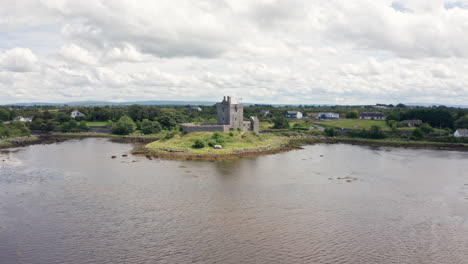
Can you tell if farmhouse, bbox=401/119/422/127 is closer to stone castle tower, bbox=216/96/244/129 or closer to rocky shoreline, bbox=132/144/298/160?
rocky shoreline, bbox=132/144/298/160

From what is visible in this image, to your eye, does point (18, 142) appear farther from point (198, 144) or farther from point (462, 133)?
point (462, 133)

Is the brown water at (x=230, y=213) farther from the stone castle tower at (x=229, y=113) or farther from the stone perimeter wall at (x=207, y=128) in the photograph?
the stone castle tower at (x=229, y=113)

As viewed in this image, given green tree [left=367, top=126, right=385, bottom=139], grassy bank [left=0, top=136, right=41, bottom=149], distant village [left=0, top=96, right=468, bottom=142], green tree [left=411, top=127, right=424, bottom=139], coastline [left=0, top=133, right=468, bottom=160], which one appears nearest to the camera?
coastline [left=0, top=133, right=468, bottom=160]

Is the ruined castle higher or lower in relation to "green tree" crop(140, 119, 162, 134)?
higher

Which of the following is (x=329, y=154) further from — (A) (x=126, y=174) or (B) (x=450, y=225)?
(A) (x=126, y=174)

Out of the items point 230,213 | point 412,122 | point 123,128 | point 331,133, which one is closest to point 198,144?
point 230,213

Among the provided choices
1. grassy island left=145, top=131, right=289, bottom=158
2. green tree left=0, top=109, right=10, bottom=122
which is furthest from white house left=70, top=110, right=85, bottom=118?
grassy island left=145, top=131, right=289, bottom=158
